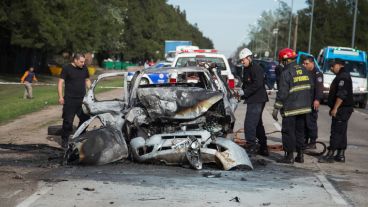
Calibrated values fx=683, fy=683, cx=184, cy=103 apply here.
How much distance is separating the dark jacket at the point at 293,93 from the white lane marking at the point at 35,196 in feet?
13.8

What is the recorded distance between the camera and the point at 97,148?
9.59 meters

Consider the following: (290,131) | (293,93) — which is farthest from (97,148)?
(293,93)

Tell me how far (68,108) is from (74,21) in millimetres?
38536

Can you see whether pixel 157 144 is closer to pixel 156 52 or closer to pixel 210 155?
pixel 210 155

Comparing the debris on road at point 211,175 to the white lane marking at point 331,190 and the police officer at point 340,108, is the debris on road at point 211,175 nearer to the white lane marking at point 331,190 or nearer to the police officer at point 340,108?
the white lane marking at point 331,190

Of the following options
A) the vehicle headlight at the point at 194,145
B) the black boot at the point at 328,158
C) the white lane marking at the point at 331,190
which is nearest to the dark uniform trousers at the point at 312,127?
the black boot at the point at 328,158

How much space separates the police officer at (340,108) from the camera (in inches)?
429

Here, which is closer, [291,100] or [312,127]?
[291,100]

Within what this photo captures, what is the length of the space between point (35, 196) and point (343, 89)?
558 centimetres

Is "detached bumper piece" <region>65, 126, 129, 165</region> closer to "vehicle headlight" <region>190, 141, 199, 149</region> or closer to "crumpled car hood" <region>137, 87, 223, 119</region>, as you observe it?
"crumpled car hood" <region>137, 87, 223, 119</region>

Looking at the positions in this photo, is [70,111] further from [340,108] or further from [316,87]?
[340,108]

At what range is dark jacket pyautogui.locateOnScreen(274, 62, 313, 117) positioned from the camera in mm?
10492

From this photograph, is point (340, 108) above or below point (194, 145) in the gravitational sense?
above

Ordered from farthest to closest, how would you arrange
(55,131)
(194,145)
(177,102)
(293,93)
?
(55,131) < (293,93) < (177,102) < (194,145)
